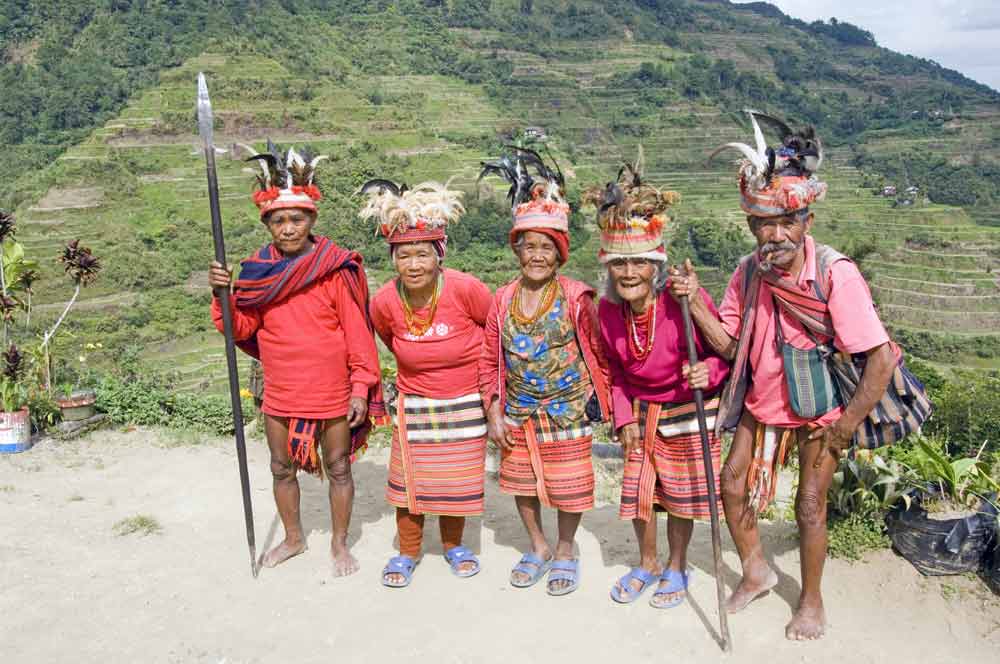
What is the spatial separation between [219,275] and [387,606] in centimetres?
164

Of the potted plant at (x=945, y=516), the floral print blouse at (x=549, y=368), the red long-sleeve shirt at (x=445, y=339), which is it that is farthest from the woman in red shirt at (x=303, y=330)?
the potted plant at (x=945, y=516)

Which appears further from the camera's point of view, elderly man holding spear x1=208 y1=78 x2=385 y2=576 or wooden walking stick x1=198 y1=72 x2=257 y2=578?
elderly man holding spear x1=208 y1=78 x2=385 y2=576

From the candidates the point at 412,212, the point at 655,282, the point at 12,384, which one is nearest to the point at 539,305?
the point at 655,282

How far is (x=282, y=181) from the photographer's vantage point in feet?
11.8

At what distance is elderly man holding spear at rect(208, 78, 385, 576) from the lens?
360cm

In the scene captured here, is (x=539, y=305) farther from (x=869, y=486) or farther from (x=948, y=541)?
(x=948, y=541)

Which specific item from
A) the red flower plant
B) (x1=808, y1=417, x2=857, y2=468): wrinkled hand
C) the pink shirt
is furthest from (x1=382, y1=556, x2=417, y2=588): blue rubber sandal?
the red flower plant

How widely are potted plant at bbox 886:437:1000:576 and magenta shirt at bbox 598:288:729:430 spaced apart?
47.7 inches

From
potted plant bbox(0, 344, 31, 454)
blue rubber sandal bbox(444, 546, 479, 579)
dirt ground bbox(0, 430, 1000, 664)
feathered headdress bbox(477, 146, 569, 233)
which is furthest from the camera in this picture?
potted plant bbox(0, 344, 31, 454)

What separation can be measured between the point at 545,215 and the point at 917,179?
2842 inches

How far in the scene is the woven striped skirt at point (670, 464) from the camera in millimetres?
3441

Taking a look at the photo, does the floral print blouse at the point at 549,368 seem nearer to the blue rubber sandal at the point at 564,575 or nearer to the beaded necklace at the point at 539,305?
the beaded necklace at the point at 539,305

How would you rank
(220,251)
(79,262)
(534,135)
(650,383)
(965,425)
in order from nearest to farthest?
(650,383) < (220,251) < (534,135) < (965,425) < (79,262)

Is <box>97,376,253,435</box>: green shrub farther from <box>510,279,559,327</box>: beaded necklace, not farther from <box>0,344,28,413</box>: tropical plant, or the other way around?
<box>510,279,559,327</box>: beaded necklace
